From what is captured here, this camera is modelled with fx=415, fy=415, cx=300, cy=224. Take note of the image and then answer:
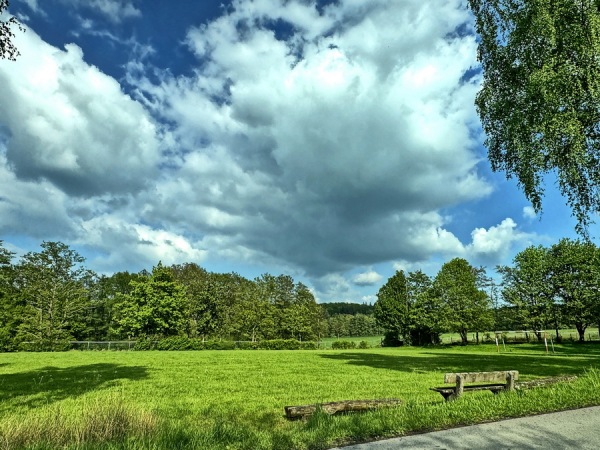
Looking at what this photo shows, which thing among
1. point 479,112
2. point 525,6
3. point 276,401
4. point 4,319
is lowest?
point 276,401

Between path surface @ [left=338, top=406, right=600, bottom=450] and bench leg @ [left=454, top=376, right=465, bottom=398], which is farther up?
bench leg @ [left=454, top=376, right=465, bottom=398]

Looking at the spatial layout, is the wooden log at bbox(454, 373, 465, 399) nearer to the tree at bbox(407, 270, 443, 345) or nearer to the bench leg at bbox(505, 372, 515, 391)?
the bench leg at bbox(505, 372, 515, 391)

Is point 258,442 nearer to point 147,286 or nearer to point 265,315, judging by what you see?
point 147,286

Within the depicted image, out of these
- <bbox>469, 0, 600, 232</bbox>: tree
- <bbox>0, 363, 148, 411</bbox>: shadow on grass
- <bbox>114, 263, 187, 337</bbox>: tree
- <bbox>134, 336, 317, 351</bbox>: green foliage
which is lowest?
<bbox>0, 363, 148, 411</bbox>: shadow on grass

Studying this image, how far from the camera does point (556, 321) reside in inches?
2395

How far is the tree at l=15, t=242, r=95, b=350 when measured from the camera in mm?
58594

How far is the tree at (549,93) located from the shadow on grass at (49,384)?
763 inches

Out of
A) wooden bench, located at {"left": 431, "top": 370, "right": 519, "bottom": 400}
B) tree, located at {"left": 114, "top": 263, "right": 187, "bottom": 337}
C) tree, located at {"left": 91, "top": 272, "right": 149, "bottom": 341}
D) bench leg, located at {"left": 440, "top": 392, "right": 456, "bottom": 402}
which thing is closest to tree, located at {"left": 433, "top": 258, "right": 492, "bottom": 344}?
tree, located at {"left": 114, "top": 263, "right": 187, "bottom": 337}

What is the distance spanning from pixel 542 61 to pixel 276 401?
52.5 feet

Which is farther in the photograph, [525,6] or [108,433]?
[525,6]

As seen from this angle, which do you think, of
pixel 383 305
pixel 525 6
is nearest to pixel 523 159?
pixel 525 6

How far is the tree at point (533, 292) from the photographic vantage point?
62.1m

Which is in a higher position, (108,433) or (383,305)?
(383,305)

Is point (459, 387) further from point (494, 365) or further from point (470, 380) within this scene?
point (494, 365)
